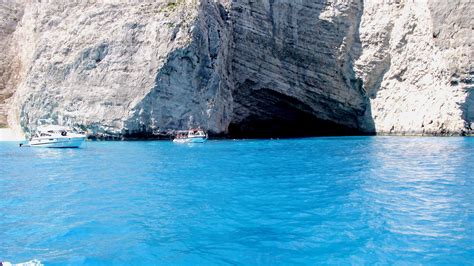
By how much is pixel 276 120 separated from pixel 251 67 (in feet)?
27.3

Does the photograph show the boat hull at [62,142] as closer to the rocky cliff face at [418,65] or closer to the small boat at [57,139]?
the small boat at [57,139]

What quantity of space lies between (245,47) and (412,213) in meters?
39.1

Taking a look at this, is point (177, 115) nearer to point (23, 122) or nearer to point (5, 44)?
point (23, 122)

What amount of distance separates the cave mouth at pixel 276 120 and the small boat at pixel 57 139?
18.9m

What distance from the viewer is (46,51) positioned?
153 ft

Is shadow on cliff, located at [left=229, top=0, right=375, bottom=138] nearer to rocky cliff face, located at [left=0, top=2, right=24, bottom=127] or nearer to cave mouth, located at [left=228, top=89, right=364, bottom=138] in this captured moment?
cave mouth, located at [left=228, top=89, right=364, bottom=138]

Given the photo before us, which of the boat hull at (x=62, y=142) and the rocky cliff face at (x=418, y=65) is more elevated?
the rocky cliff face at (x=418, y=65)

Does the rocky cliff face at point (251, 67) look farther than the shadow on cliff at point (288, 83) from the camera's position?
No

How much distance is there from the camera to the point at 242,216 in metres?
9.88

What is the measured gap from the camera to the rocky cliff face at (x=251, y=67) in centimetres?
4122

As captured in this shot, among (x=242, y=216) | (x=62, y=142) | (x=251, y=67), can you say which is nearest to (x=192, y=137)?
(x=62, y=142)

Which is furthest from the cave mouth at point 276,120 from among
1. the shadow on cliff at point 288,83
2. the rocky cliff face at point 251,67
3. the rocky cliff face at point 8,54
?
the rocky cliff face at point 8,54

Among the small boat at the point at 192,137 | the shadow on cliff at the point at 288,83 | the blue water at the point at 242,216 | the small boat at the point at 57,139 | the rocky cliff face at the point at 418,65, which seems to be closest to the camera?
the blue water at the point at 242,216

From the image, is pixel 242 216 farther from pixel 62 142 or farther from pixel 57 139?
pixel 57 139
